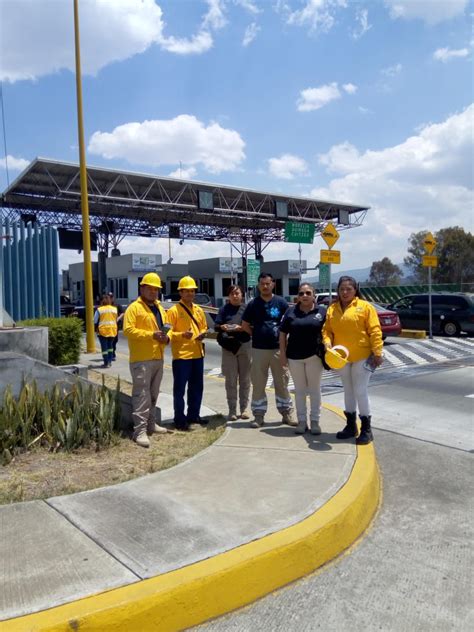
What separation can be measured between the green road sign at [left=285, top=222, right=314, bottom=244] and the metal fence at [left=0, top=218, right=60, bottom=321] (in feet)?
70.5

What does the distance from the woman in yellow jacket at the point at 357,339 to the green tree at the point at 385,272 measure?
248 ft

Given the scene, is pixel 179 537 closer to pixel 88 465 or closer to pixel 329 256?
pixel 88 465

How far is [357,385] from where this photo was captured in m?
5.52

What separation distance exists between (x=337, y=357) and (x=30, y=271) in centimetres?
878

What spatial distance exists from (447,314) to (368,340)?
585 inches

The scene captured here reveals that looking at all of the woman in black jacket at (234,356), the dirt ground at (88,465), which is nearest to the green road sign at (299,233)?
the woman in black jacket at (234,356)

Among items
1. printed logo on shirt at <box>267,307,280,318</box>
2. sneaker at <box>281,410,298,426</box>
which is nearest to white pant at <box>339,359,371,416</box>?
sneaker at <box>281,410,298,426</box>

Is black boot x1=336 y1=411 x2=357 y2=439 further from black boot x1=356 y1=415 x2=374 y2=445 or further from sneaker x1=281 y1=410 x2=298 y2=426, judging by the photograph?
sneaker x1=281 y1=410 x2=298 y2=426

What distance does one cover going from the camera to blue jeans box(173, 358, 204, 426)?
6238 mm

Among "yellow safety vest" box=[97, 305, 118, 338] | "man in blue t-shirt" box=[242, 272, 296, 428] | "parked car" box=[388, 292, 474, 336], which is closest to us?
"man in blue t-shirt" box=[242, 272, 296, 428]

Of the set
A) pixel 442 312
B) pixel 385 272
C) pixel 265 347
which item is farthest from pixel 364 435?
pixel 385 272

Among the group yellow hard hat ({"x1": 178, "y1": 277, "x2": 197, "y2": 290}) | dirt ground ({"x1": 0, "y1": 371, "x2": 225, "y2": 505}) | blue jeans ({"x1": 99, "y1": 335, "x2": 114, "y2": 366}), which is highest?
yellow hard hat ({"x1": 178, "y1": 277, "x2": 197, "y2": 290})

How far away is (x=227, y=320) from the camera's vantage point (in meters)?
6.64

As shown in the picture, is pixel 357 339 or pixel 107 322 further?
pixel 107 322
